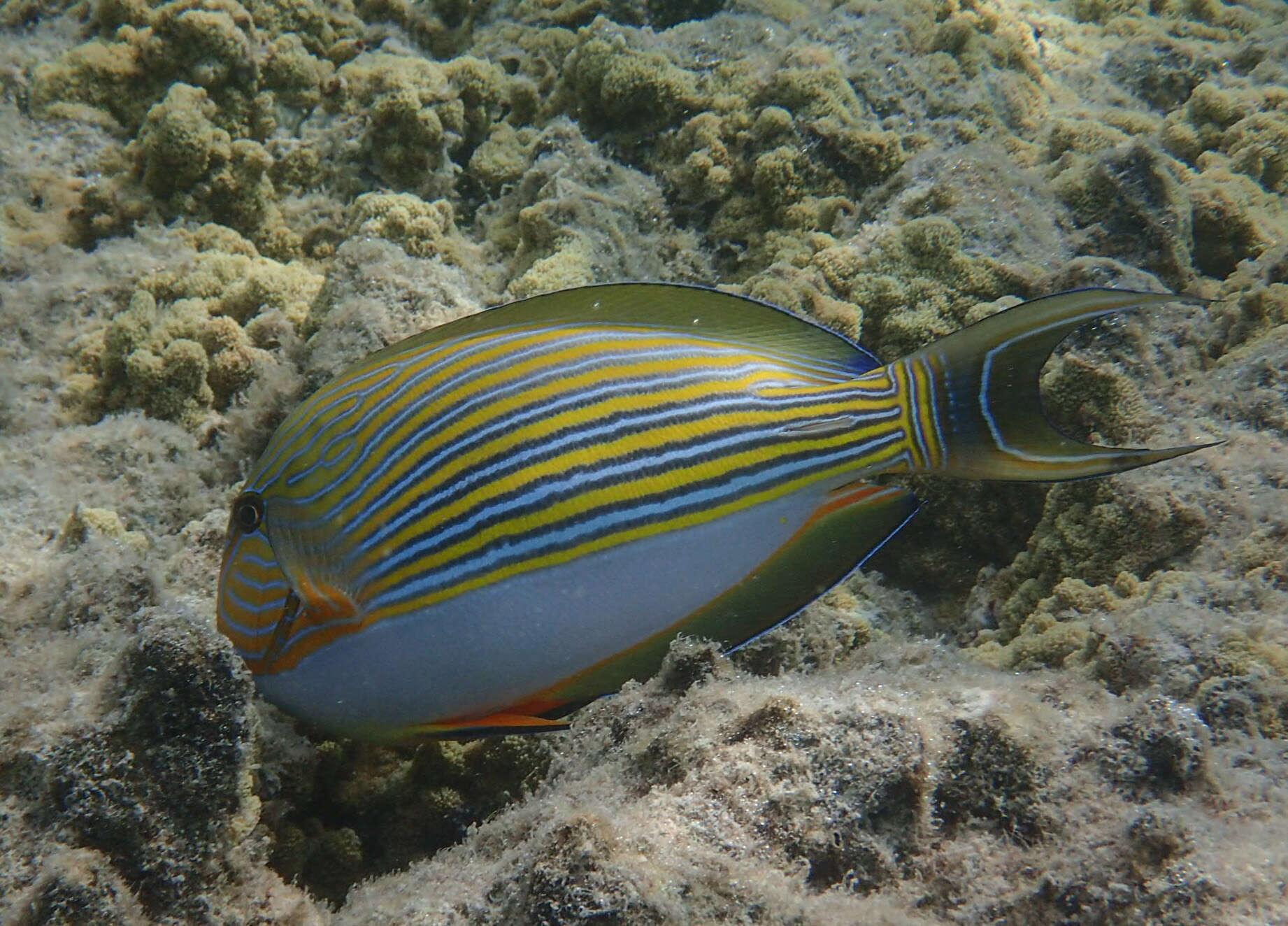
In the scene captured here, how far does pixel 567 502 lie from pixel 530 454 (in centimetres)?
15

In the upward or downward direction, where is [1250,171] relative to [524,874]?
upward

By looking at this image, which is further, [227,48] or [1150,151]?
[227,48]

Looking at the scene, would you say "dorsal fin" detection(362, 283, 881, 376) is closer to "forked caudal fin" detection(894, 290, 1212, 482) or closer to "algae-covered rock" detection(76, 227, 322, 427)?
"forked caudal fin" detection(894, 290, 1212, 482)

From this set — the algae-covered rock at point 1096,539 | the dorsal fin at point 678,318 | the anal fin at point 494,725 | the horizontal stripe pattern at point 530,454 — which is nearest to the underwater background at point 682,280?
the algae-covered rock at point 1096,539

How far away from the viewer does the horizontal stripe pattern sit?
177cm

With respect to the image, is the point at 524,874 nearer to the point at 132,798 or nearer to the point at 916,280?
the point at 132,798

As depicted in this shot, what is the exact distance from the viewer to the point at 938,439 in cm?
183

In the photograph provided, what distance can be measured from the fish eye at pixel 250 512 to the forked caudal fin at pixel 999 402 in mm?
1640

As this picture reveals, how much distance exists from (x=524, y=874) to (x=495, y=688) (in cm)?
55

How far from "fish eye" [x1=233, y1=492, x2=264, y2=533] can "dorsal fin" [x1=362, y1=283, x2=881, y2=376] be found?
0.45 meters

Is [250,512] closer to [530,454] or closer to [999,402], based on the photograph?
[530,454]

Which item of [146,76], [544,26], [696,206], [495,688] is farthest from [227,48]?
[495,688]

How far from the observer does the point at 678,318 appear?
78.9 inches

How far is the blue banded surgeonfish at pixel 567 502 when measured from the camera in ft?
5.78
